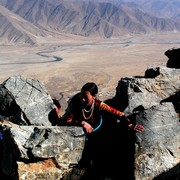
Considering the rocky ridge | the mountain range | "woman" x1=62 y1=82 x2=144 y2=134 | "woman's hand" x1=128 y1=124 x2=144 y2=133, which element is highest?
the mountain range

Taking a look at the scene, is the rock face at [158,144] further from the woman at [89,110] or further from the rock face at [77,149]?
the woman at [89,110]

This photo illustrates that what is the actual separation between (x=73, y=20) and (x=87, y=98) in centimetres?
15188

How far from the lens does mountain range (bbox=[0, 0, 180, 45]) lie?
12438 cm

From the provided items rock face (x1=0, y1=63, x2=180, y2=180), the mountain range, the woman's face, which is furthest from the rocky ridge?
the mountain range

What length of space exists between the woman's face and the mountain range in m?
109

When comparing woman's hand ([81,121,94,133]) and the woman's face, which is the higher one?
the woman's face

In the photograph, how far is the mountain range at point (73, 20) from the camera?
4897 inches

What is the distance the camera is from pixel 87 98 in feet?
16.1

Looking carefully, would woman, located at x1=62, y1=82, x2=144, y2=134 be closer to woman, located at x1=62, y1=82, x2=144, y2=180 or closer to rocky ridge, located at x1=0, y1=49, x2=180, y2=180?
woman, located at x1=62, y1=82, x2=144, y2=180

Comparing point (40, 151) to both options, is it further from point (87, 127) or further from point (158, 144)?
point (158, 144)

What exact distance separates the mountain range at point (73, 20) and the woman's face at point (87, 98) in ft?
358

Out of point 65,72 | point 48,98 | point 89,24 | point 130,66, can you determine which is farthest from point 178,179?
point 89,24

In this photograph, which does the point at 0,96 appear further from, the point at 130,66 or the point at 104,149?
the point at 130,66

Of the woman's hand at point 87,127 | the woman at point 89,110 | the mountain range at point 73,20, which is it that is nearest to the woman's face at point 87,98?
the woman at point 89,110
